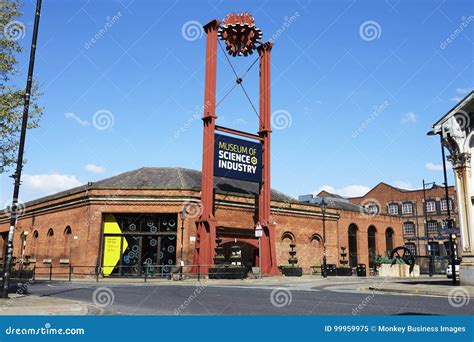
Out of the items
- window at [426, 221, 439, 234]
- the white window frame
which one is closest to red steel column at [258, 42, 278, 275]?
window at [426, 221, 439, 234]

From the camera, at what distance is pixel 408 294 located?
48.5 feet

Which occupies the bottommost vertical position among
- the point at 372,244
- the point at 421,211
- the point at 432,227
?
the point at 372,244

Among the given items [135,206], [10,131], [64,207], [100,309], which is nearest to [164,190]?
[135,206]

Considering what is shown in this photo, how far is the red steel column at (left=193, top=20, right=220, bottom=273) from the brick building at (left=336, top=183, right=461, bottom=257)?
38.1m

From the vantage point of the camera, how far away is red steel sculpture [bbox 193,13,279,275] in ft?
89.4

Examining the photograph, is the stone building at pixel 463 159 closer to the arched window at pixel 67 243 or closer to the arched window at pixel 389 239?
the arched window at pixel 67 243

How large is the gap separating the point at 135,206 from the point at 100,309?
2057 centimetres

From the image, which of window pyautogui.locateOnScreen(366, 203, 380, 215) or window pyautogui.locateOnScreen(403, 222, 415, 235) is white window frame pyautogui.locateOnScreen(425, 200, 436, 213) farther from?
window pyautogui.locateOnScreen(366, 203, 380, 215)

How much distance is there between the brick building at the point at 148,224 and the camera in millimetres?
29984

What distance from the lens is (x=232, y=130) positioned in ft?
97.3

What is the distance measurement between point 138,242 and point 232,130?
995 centimetres

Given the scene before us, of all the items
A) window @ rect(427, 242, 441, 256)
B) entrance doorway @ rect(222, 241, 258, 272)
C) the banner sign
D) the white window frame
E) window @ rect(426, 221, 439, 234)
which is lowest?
entrance doorway @ rect(222, 241, 258, 272)

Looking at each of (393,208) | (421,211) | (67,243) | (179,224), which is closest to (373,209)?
(421,211)

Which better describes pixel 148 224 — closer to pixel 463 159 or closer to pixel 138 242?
pixel 138 242
